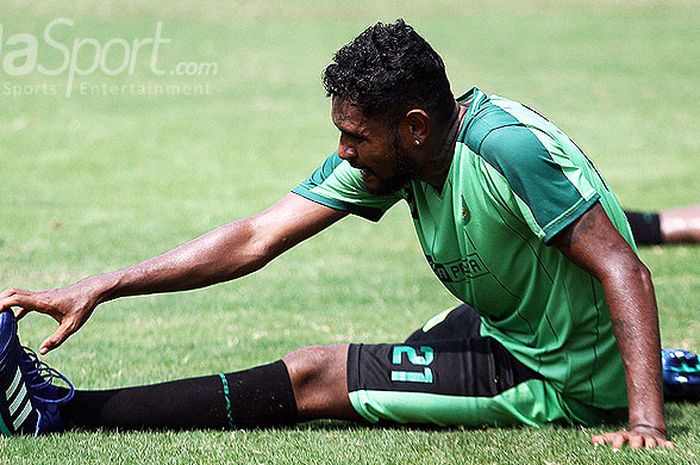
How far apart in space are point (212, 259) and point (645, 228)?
17.0ft

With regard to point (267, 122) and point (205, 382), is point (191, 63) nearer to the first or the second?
point (267, 122)

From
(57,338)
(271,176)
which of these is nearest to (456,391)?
(57,338)

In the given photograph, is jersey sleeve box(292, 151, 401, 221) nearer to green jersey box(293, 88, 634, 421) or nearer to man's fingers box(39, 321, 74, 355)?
green jersey box(293, 88, 634, 421)

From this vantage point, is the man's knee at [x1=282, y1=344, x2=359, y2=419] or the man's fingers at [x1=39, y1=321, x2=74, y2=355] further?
the man's knee at [x1=282, y1=344, x2=359, y2=419]

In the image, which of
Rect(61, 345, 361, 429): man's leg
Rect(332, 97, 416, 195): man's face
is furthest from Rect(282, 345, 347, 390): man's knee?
Rect(332, 97, 416, 195): man's face

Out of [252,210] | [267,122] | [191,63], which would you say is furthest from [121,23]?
[252,210]

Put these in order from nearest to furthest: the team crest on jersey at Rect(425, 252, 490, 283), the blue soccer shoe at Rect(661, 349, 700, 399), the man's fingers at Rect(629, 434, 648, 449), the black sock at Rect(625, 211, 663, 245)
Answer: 1. the man's fingers at Rect(629, 434, 648, 449)
2. the team crest on jersey at Rect(425, 252, 490, 283)
3. the blue soccer shoe at Rect(661, 349, 700, 399)
4. the black sock at Rect(625, 211, 663, 245)

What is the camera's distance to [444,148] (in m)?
4.06

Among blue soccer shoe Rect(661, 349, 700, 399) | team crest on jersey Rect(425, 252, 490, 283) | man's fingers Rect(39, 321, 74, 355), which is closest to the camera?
man's fingers Rect(39, 321, 74, 355)

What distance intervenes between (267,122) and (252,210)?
488cm

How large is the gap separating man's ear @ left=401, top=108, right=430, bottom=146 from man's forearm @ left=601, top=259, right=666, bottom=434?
2.58 feet

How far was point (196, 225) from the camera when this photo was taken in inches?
393

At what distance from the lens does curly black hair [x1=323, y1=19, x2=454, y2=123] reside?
12.6ft

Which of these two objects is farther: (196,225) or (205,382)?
(196,225)
